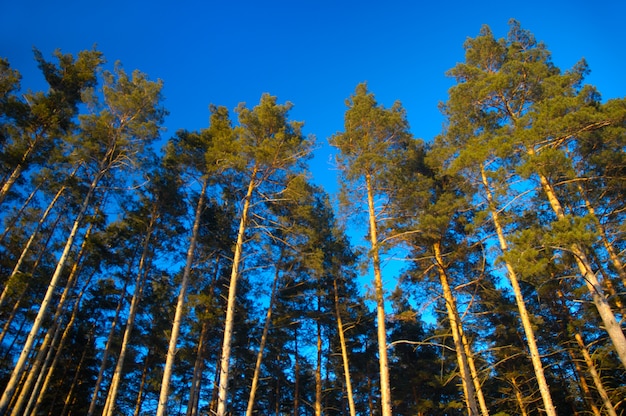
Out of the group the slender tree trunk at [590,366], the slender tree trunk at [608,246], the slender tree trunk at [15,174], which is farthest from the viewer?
the slender tree trunk at [15,174]

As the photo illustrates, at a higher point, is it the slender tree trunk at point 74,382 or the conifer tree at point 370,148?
the conifer tree at point 370,148

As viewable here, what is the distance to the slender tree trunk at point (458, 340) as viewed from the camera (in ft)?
31.9

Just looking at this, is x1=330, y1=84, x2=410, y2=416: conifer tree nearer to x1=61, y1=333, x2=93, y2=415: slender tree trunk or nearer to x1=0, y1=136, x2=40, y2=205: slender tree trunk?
x1=0, y1=136, x2=40, y2=205: slender tree trunk

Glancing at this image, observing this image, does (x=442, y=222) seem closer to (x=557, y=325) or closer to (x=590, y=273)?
(x=590, y=273)

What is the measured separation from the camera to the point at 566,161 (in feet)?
30.3

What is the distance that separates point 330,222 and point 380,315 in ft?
28.1

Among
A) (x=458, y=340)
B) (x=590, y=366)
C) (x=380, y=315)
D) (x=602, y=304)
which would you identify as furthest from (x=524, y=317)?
(x=590, y=366)

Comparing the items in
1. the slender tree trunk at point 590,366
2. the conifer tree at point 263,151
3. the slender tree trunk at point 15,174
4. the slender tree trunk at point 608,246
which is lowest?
the slender tree trunk at point 590,366

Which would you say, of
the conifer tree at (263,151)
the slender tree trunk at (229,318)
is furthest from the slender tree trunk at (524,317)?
the slender tree trunk at (229,318)

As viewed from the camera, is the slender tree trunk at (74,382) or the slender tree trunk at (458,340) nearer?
the slender tree trunk at (458,340)

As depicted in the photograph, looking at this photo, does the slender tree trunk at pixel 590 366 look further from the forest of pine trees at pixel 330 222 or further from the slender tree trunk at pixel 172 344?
the slender tree trunk at pixel 172 344

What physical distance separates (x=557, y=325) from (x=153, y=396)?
27.7 metres

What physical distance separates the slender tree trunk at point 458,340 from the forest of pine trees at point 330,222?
103 mm

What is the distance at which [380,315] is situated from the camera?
993cm
